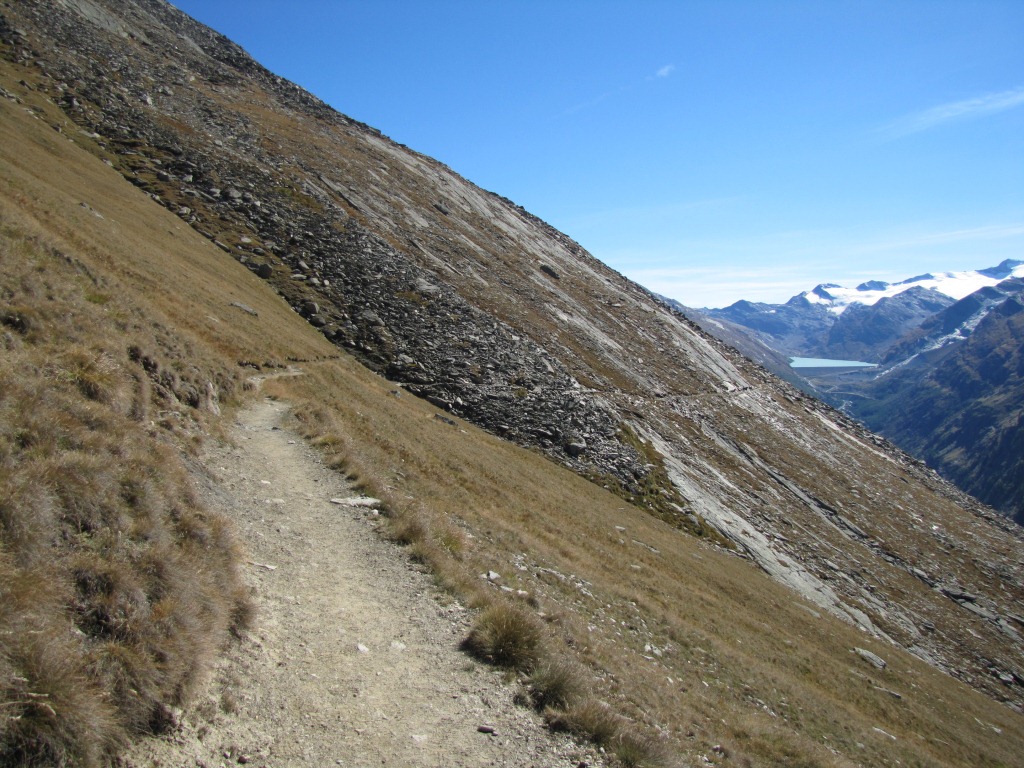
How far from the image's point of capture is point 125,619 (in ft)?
21.9

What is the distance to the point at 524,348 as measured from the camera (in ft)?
189

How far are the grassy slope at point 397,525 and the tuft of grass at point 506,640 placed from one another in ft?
2.34

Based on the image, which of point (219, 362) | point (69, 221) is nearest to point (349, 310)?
point (69, 221)

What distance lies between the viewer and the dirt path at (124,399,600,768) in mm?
6871

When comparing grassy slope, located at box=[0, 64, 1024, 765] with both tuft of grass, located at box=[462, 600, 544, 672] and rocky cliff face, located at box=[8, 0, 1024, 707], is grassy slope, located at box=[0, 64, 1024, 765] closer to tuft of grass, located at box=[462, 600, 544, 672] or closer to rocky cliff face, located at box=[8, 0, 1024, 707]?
tuft of grass, located at box=[462, 600, 544, 672]

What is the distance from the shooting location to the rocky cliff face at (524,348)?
46.1 m

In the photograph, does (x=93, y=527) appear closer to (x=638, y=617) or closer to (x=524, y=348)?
(x=638, y=617)

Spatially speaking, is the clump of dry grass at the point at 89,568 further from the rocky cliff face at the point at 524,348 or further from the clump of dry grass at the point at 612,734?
the rocky cliff face at the point at 524,348

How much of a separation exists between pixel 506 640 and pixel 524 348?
48427mm

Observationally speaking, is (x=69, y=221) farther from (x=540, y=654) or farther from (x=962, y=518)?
(x=962, y=518)

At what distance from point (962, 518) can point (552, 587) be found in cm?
9321

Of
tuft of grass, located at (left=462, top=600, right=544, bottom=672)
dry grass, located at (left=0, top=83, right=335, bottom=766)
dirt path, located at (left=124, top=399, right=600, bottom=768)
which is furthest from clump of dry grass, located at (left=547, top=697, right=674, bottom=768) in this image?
dry grass, located at (left=0, top=83, right=335, bottom=766)

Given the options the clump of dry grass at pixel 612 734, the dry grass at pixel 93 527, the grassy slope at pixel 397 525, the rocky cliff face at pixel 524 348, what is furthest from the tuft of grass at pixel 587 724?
the rocky cliff face at pixel 524 348

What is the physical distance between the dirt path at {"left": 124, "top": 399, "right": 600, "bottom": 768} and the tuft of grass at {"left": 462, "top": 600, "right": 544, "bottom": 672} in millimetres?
330
